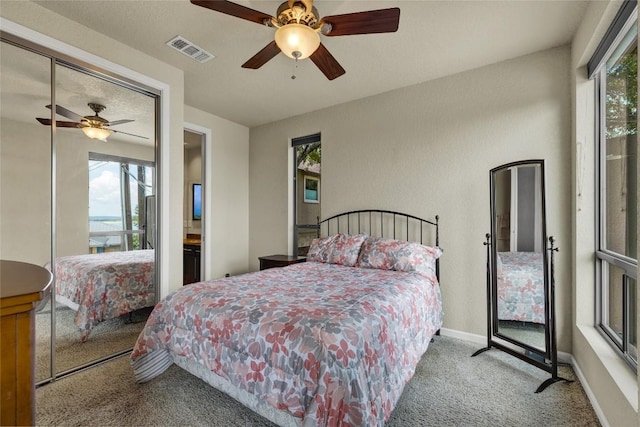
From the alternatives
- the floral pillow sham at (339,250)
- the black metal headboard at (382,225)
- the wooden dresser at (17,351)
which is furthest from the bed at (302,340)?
the wooden dresser at (17,351)

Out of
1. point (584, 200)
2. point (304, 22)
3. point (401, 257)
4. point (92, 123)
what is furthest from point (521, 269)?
point (92, 123)

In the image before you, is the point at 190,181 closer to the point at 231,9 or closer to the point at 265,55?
the point at 265,55

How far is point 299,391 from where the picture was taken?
138cm

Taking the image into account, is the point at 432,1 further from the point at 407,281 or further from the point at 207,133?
the point at 207,133

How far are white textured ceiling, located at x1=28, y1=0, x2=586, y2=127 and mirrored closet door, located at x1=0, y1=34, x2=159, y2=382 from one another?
0.51 meters

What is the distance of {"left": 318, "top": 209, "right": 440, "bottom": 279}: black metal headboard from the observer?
320cm

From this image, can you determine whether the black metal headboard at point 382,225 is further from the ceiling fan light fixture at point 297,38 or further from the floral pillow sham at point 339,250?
the ceiling fan light fixture at point 297,38

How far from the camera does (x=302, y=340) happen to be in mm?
1413

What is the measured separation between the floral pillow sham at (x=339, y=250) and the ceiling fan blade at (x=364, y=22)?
196 centimetres

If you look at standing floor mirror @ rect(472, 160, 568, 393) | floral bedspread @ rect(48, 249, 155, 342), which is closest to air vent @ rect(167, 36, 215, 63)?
floral bedspread @ rect(48, 249, 155, 342)

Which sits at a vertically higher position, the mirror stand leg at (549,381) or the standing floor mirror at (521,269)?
the standing floor mirror at (521,269)

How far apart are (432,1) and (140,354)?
3189 millimetres

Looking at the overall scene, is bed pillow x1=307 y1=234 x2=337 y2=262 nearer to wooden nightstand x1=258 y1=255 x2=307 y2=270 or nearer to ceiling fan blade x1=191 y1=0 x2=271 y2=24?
wooden nightstand x1=258 y1=255 x2=307 y2=270

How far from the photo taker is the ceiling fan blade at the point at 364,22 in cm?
167
